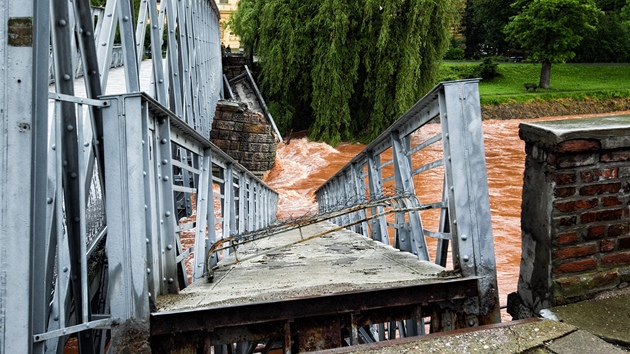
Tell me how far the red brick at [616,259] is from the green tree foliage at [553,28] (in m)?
31.5

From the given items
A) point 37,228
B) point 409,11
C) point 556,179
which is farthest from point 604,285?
point 409,11

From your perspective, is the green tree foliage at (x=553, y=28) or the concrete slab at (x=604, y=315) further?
the green tree foliage at (x=553, y=28)

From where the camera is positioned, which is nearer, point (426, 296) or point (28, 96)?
point (28, 96)

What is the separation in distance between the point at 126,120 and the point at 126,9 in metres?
1.66

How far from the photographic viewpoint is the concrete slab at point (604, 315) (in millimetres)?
2430

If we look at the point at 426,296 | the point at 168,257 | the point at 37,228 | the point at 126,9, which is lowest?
the point at 426,296

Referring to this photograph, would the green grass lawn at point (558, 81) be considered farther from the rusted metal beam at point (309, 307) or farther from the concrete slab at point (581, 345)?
the concrete slab at point (581, 345)

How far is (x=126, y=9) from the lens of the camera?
3.78 metres

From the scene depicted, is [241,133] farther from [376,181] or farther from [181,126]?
[181,126]

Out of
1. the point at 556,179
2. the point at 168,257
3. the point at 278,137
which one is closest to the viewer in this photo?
the point at 556,179

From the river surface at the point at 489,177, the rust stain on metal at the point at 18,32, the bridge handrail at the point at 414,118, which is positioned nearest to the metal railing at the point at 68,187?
the rust stain on metal at the point at 18,32

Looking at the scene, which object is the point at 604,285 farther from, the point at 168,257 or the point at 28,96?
the point at 28,96

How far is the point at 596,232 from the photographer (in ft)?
9.12

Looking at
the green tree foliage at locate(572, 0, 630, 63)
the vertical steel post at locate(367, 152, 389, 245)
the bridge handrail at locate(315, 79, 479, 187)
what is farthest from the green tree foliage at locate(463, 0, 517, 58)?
the bridge handrail at locate(315, 79, 479, 187)
